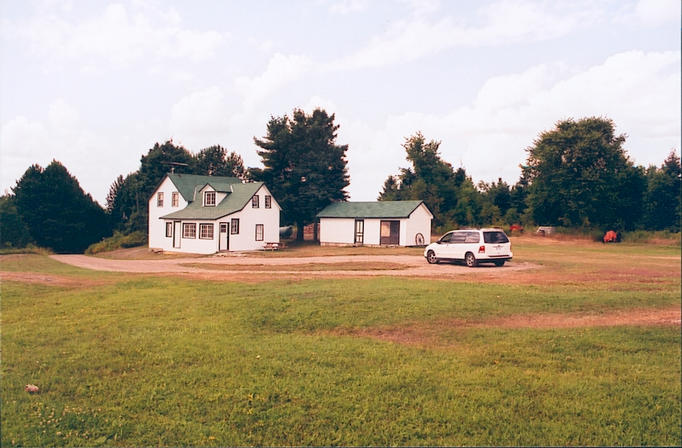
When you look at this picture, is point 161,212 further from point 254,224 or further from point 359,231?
point 359,231

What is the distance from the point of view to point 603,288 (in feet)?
60.4

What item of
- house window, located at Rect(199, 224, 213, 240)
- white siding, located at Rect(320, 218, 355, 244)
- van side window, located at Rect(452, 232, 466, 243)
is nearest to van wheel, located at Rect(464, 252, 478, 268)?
van side window, located at Rect(452, 232, 466, 243)

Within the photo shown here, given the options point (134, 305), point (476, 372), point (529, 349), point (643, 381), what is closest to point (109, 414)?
point (476, 372)

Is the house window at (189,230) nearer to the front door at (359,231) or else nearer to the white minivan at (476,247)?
the front door at (359,231)

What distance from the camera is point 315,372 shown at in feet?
27.7

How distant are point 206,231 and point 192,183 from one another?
865cm

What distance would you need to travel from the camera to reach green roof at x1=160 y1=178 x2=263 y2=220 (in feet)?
141

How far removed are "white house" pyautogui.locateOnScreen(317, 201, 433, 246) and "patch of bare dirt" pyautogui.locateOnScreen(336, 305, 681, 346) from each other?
3354 cm

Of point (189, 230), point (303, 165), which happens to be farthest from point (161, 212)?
point (303, 165)

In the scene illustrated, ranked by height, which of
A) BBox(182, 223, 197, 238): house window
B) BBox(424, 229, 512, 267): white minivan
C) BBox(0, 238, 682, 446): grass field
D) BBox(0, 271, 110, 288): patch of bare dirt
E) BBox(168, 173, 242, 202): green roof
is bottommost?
BBox(0, 238, 682, 446): grass field

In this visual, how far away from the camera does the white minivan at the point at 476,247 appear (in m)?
27.2

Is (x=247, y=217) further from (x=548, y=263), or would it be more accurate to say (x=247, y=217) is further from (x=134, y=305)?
(x=134, y=305)

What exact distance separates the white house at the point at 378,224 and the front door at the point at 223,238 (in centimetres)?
1334

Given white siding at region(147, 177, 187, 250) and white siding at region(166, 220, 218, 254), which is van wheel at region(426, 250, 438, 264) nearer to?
white siding at region(166, 220, 218, 254)
